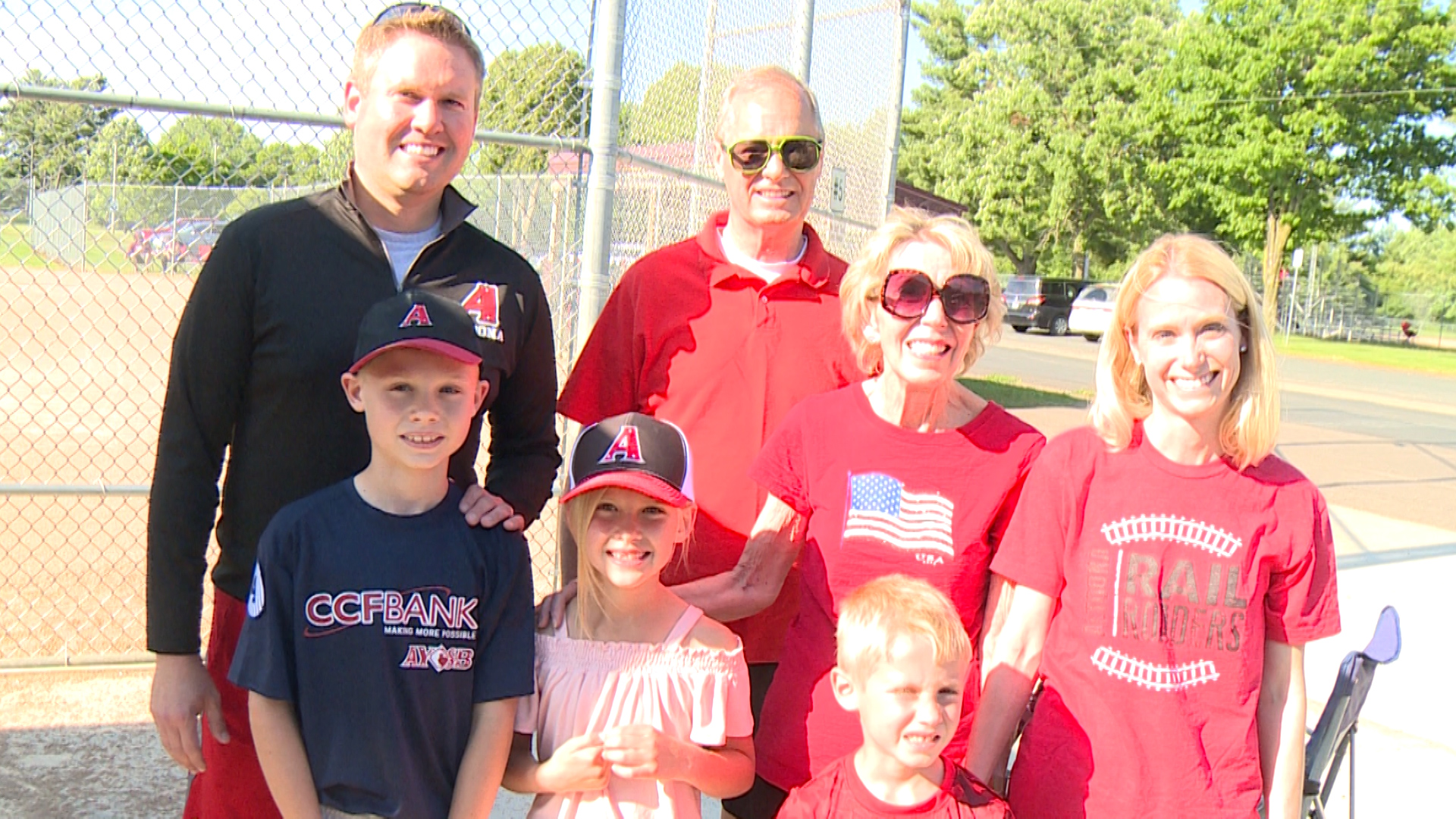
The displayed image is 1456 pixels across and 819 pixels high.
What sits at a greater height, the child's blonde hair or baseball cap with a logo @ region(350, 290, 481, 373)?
baseball cap with a logo @ region(350, 290, 481, 373)

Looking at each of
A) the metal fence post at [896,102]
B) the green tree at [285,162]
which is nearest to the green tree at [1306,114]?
the metal fence post at [896,102]

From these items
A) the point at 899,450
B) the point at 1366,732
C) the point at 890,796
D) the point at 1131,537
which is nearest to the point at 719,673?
the point at 890,796

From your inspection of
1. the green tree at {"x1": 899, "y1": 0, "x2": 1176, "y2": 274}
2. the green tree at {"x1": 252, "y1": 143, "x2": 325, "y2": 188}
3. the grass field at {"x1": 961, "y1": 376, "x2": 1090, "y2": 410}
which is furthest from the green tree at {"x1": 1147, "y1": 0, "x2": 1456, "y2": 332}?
the green tree at {"x1": 252, "y1": 143, "x2": 325, "y2": 188}

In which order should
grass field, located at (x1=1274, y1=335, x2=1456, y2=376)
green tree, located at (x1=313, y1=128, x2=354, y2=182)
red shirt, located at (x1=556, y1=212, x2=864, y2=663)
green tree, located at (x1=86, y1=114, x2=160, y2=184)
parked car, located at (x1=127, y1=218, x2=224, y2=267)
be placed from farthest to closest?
grass field, located at (x1=1274, y1=335, x2=1456, y2=376) < parked car, located at (x1=127, y1=218, x2=224, y2=267) < green tree, located at (x1=86, y1=114, x2=160, y2=184) < green tree, located at (x1=313, y1=128, x2=354, y2=182) < red shirt, located at (x1=556, y1=212, x2=864, y2=663)

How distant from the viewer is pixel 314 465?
2.41 m

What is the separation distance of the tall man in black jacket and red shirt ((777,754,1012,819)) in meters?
0.82

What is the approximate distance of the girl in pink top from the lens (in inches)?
89.3

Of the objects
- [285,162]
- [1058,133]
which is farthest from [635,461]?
[1058,133]

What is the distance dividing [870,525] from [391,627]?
977mm

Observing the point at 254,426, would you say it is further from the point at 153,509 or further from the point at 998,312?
the point at 998,312

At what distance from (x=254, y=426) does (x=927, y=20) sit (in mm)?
60331

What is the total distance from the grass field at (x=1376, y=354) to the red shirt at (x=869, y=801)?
32837 millimetres

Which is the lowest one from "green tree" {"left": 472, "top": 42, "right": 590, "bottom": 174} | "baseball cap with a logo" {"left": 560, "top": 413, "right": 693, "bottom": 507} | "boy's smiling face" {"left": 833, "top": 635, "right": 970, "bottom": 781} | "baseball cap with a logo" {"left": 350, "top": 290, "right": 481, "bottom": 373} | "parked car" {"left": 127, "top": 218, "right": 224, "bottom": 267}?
"boy's smiling face" {"left": 833, "top": 635, "right": 970, "bottom": 781}

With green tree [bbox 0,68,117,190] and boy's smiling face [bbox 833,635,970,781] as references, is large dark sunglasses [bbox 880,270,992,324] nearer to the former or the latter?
boy's smiling face [bbox 833,635,970,781]
